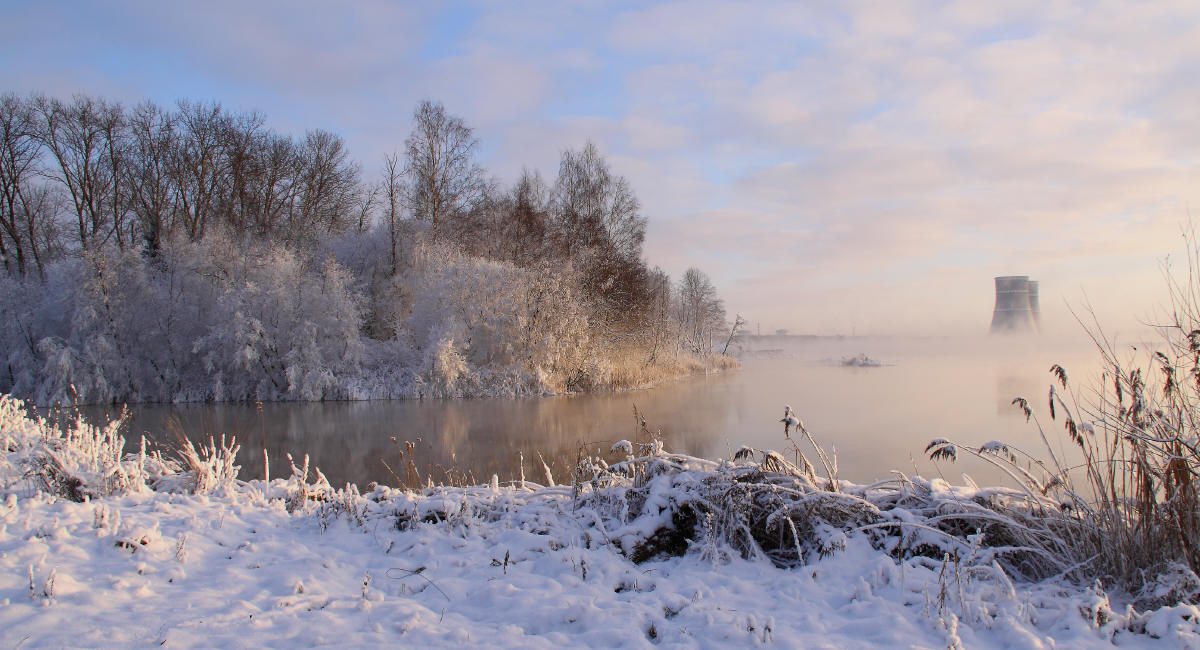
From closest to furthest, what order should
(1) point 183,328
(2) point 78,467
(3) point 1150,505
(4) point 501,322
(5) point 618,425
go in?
1. (3) point 1150,505
2. (2) point 78,467
3. (5) point 618,425
4. (1) point 183,328
5. (4) point 501,322

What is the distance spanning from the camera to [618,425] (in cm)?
1277

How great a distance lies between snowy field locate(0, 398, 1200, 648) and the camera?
8.24 ft

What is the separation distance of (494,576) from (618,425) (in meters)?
9.59

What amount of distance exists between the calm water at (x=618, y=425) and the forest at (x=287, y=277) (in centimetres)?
189

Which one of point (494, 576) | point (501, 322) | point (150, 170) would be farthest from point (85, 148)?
point (494, 576)

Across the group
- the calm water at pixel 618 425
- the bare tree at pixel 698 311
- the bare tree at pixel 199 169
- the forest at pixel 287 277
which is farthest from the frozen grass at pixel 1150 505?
the bare tree at pixel 698 311

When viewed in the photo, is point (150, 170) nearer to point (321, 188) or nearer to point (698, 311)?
point (321, 188)

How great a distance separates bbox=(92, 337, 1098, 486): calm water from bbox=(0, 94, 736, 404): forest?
1894 millimetres

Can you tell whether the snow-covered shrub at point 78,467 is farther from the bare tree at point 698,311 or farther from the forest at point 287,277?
the bare tree at point 698,311

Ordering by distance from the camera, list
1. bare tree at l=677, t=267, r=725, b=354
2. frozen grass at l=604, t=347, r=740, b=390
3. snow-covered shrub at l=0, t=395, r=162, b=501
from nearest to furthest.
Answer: snow-covered shrub at l=0, t=395, r=162, b=501
frozen grass at l=604, t=347, r=740, b=390
bare tree at l=677, t=267, r=725, b=354

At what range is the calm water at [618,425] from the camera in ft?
28.9

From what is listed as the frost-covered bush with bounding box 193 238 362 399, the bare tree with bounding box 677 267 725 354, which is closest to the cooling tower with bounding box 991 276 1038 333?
the bare tree with bounding box 677 267 725 354

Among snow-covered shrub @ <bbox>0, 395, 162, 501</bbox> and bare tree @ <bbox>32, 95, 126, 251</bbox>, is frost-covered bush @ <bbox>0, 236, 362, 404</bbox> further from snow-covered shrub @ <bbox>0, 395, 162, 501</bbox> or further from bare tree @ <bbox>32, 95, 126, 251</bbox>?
snow-covered shrub @ <bbox>0, 395, 162, 501</bbox>

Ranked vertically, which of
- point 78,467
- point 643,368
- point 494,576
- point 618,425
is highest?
point 78,467
